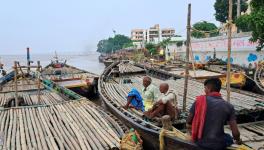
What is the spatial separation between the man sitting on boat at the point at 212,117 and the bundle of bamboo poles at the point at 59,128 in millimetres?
2095

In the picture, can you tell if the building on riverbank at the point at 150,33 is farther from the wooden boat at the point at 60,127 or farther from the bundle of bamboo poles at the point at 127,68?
the wooden boat at the point at 60,127

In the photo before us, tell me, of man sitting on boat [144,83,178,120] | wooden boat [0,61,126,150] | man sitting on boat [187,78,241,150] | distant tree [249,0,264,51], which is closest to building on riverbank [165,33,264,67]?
distant tree [249,0,264,51]

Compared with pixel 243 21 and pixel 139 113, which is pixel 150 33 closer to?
pixel 243 21

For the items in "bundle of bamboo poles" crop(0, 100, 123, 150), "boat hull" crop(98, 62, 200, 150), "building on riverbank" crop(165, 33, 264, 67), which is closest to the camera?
"boat hull" crop(98, 62, 200, 150)

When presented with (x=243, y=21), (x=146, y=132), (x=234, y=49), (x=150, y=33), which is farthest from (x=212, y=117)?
(x=150, y=33)

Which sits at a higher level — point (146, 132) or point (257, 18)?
point (257, 18)

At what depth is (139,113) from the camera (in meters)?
7.46

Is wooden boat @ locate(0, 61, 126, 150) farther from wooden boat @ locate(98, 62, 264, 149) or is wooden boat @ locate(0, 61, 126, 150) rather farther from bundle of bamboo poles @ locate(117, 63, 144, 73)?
bundle of bamboo poles @ locate(117, 63, 144, 73)

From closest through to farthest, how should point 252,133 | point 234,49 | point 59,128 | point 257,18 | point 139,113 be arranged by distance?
point 252,133, point 59,128, point 139,113, point 257,18, point 234,49

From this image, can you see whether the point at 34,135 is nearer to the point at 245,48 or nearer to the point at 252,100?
the point at 252,100

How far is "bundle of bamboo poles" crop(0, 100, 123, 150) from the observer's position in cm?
592

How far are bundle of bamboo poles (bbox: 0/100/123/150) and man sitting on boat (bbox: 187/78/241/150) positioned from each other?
6.87 feet

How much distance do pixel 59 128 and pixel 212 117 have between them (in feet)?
13.3

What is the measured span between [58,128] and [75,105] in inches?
82.3
